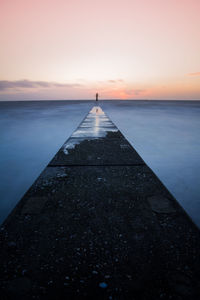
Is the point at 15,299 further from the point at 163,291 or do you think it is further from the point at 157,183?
the point at 157,183

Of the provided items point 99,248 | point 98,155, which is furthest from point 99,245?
point 98,155

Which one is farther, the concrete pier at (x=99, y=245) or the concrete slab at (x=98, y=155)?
the concrete slab at (x=98, y=155)

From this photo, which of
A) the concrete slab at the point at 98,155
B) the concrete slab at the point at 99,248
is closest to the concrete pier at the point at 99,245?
the concrete slab at the point at 99,248

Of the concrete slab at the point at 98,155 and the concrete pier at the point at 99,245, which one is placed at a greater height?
the concrete slab at the point at 98,155

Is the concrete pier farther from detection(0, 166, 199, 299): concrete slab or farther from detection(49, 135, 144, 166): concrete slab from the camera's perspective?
detection(49, 135, 144, 166): concrete slab

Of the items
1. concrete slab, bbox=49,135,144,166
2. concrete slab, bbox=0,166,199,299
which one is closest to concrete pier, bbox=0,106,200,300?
concrete slab, bbox=0,166,199,299

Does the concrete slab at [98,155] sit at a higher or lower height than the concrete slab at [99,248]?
higher

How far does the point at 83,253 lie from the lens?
1850 millimetres

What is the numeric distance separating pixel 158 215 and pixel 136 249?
2.25 ft

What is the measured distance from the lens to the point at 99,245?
6.38ft

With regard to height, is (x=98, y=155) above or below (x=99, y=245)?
above

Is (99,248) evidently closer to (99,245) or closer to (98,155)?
(99,245)

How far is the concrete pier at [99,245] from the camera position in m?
1.53

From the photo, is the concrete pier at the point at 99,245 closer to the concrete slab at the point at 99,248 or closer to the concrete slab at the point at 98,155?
the concrete slab at the point at 99,248
